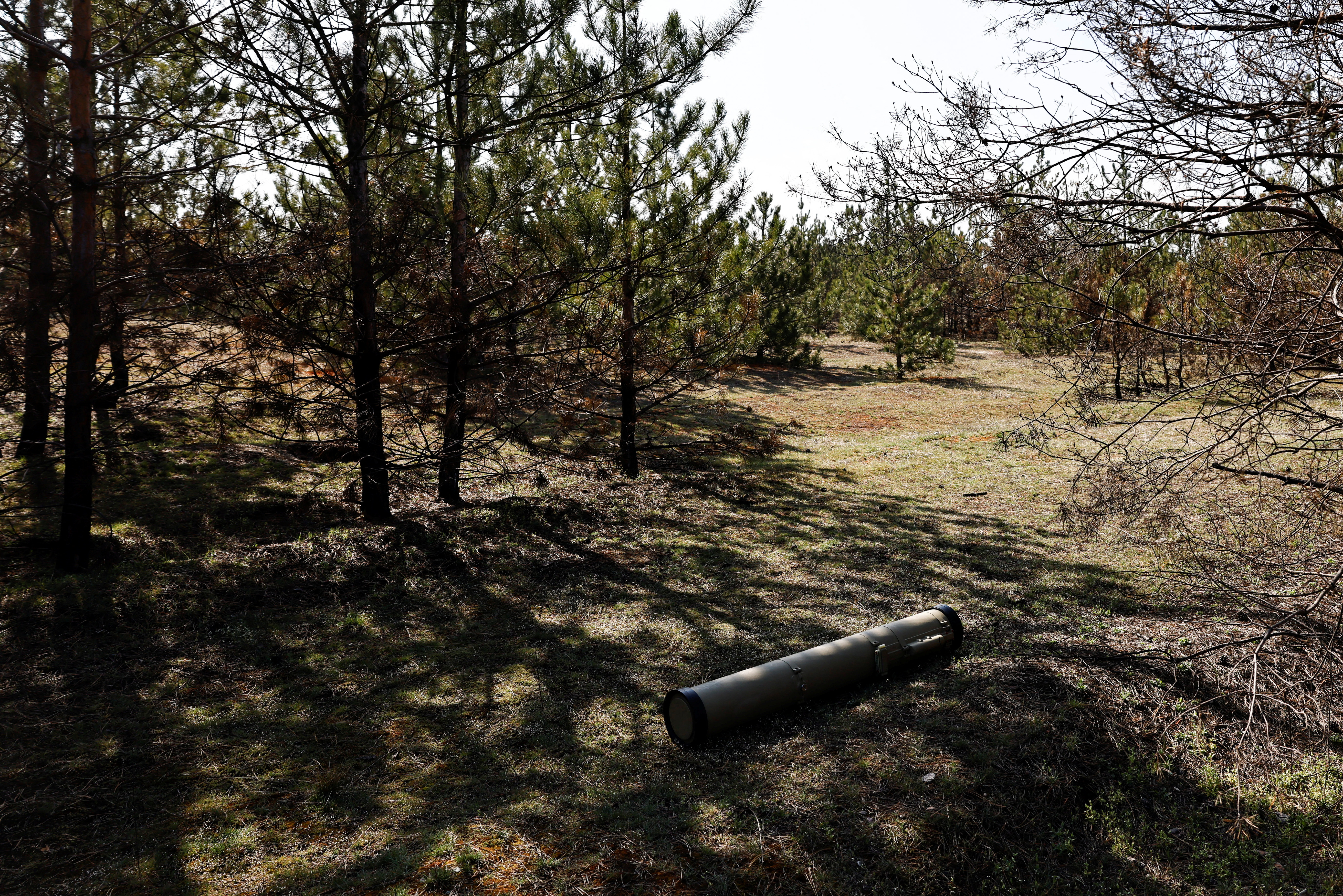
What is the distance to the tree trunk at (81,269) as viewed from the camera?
526 cm

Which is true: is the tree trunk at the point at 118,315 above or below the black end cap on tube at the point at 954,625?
above

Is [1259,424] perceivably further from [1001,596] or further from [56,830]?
[56,830]

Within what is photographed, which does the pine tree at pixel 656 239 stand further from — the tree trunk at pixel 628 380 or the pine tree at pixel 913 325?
the pine tree at pixel 913 325

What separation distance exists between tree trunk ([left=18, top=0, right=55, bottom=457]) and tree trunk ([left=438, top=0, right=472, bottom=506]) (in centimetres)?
280

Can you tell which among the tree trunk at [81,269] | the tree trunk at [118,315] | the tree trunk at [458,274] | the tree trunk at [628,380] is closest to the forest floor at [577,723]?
the tree trunk at [81,269]

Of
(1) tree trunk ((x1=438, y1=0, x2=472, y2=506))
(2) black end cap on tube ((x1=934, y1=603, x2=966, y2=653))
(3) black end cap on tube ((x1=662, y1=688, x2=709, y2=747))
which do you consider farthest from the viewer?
(1) tree trunk ((x1=438, y1=0, x2=472, y2=506))

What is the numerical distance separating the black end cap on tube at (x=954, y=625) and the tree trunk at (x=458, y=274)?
4220 millimetres

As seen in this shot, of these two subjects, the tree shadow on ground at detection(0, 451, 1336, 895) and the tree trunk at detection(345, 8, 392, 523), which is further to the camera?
the tree trunk at detection(345, 8, 392, 523)

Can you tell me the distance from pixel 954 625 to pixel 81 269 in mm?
6269

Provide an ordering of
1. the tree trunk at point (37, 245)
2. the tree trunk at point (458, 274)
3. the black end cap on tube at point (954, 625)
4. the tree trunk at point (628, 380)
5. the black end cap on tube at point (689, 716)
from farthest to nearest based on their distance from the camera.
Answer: the tree trunk at point (628, 380) → the tree trunk at point (458, 274) → the tree trunk at point (37, 245) → the black end cap on tube at point (954, 625) → the black end cap on tube at point (689, 716)

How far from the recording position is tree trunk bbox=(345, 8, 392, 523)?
6.39m

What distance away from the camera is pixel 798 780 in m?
3.43

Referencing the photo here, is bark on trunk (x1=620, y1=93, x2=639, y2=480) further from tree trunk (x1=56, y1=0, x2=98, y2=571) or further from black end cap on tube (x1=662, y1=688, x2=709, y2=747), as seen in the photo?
black end cap on tube (x1=662, y1=688, x2=709, y2=747)

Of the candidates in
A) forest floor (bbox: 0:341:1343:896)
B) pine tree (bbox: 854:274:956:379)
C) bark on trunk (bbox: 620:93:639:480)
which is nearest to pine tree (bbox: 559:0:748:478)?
bark on trunk (bbox: 620:93:639:480)
